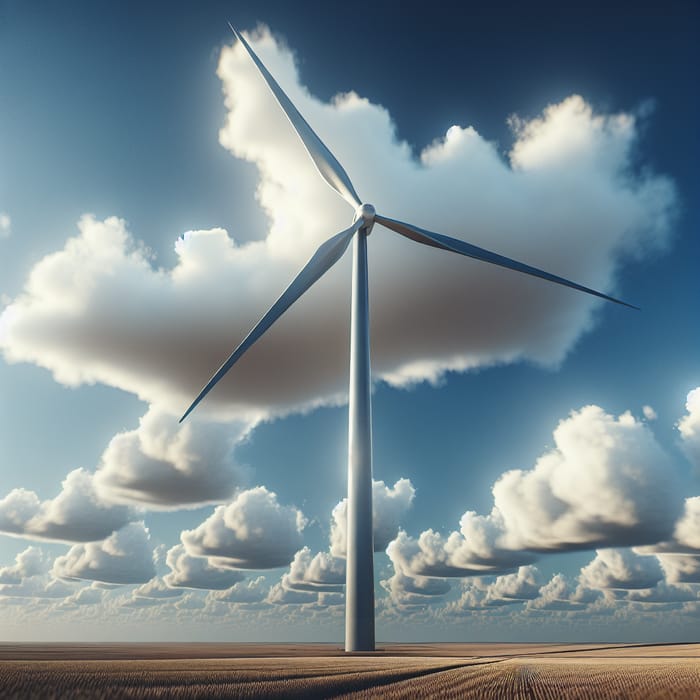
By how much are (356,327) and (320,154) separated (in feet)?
63.5

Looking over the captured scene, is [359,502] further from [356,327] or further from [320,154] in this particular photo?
[320,154]

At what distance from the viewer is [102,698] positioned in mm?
2633

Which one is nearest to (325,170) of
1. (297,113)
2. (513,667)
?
(297,113)

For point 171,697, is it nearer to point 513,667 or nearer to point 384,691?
point 384,691

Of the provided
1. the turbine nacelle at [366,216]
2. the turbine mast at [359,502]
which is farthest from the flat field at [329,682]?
the turbine nacelle at [366,216]

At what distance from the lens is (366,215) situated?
40.6m

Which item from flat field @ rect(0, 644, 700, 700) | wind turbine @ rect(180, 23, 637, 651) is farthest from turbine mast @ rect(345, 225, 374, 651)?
flat field @ rect(0, 644, 700, 700)

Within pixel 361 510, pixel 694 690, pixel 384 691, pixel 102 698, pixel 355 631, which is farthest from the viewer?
pixel 361 510

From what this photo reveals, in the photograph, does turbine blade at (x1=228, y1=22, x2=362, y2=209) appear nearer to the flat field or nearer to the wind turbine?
the wind turbine

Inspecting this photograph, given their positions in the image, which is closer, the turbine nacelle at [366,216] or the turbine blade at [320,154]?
the turbine nacelle at [366,216]

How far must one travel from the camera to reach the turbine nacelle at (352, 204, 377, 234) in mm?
40562

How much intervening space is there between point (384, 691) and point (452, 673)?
789mm

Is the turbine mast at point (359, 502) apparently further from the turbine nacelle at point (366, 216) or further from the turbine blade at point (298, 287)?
the turbine nacelle at point (366, 216)

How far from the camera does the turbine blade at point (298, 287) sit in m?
32.3
